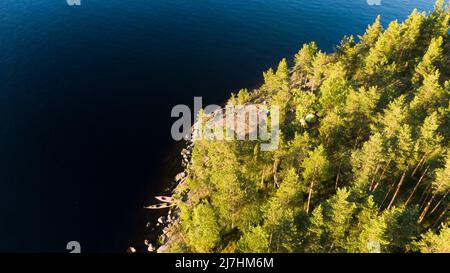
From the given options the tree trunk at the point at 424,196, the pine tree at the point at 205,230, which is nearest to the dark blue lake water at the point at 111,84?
the pine tree at the point at 205,230

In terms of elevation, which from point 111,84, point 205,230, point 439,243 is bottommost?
point 205,230

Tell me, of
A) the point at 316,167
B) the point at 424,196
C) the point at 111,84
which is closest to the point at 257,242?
the point at 316,167

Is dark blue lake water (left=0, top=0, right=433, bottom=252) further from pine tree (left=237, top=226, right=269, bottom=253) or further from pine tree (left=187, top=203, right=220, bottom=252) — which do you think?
pine tree (left=237, top=226, right=269, bottom=253)

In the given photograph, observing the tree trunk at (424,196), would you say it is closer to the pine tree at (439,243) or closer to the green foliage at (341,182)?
the green foliage at (341,182)

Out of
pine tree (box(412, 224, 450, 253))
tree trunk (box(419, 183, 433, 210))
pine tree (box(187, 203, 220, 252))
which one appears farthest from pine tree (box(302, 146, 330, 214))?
pine tree (box(187, 203, 220, 252))

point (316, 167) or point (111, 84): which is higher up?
point (111, 84)

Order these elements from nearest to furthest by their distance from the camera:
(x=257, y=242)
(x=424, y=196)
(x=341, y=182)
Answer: (x=257, y=242) < (x=424, y=196) < (x=341, y=182)

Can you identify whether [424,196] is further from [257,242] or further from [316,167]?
[257,242]

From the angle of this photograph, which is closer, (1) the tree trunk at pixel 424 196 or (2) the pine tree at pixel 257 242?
(2) the pine tree at pixel 257 242

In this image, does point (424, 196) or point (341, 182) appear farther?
point (341, 182)

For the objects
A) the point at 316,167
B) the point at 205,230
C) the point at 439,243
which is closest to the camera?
the point at 439,243
